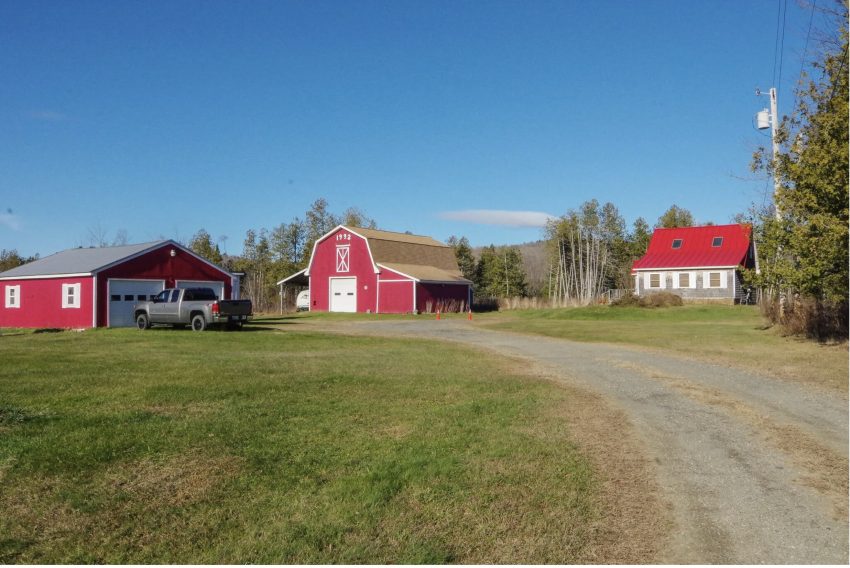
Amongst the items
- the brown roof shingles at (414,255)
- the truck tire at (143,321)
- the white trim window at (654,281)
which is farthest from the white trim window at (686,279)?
the truck tire at (143,321)

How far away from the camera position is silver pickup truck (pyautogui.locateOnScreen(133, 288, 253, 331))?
2838cm

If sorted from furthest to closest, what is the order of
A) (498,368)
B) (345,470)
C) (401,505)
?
(498,368) → (345,470) → (401,505)

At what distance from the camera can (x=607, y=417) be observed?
10.0 meters

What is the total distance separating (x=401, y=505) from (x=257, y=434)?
3.02 metres

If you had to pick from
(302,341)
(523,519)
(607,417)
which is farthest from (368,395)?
(302,341)

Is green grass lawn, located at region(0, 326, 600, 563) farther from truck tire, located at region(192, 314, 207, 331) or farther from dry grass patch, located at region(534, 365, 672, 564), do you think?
truck tire, located at region(192, 314, 207, 331)

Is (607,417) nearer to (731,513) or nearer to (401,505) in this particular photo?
(731,513)

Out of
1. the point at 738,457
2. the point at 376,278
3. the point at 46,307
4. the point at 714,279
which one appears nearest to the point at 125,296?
the point at 46,307

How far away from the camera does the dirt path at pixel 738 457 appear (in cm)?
530

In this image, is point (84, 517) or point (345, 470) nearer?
point (84, 517)

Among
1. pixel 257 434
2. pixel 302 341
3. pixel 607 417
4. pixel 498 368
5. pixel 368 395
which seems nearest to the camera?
pixel 257 434

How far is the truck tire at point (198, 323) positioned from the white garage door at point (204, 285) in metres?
6.13

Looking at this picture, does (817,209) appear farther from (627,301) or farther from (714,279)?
(714,279)

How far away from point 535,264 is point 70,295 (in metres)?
107
